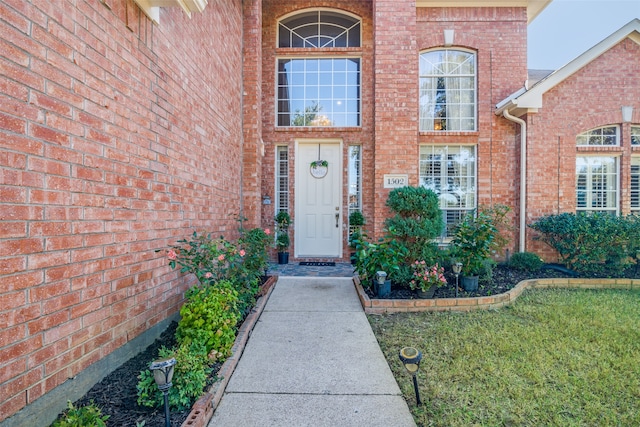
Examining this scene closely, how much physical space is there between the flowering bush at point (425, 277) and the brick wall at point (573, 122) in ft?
10.3

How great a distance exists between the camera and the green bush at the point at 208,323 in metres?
2.27

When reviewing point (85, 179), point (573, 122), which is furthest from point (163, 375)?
point (573, 122)

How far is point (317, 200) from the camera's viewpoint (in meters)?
6.40

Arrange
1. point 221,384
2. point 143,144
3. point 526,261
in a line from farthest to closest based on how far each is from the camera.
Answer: point 526,261, point 143,144, point 221,384

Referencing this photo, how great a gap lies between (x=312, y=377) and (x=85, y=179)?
2035mm

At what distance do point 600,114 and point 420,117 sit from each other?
3259mm

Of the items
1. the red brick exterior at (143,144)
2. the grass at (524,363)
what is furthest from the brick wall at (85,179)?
the grass at (524,363)

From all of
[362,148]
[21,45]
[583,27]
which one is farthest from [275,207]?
[583,27]

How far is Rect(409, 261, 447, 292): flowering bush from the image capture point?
12.6ft

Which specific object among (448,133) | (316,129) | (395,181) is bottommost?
(395,181)

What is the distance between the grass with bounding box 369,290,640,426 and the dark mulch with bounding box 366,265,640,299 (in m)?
0.41

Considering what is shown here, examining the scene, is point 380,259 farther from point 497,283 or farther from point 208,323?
point 208,323

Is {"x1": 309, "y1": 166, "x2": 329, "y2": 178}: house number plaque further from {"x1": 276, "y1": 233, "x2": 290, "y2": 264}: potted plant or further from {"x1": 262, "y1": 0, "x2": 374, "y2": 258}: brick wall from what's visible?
{"x1": 276, "y1": 233, "x2": 290, "y2": 264}: potted plant

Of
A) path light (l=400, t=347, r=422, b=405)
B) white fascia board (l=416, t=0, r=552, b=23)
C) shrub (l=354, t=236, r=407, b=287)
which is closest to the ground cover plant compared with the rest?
path light (l=400, t=347, r=422, b=405)
